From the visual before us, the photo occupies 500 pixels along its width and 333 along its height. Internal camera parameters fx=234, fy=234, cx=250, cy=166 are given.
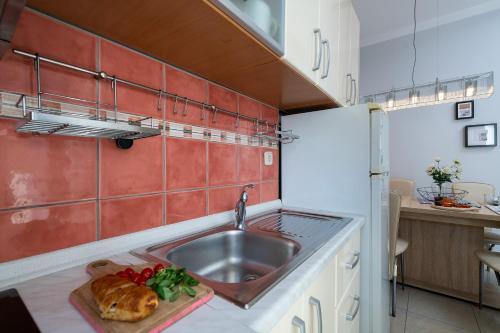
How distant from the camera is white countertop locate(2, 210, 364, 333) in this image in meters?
0.41

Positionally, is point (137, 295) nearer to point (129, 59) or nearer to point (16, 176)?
point (16, 176)

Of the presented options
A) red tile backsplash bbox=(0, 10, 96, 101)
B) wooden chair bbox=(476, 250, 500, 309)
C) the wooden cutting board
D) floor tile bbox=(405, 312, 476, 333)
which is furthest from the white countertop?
wooden chair bbox=(476, 250, 500, 309)

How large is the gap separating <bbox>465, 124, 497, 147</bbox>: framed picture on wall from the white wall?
0.05m

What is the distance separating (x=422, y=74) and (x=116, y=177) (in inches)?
143

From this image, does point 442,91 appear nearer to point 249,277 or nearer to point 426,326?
point 426,326

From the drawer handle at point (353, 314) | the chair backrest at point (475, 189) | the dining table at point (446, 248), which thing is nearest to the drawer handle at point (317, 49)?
the drawer handle at point (353, 314)

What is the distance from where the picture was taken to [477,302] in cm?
Result: 190

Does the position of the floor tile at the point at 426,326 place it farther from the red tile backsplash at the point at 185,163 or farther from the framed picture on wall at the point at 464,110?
the framed picture on wall at the point at 464,110

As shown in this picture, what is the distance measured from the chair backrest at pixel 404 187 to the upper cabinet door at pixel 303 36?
7.82 feet

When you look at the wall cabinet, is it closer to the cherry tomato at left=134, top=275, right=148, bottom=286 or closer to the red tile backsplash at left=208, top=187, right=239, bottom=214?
the red tile backsplash at left=208, top=187, right=239, bottom=214

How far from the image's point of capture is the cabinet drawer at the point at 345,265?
2.85 feet

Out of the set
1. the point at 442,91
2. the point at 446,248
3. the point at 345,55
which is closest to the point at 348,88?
the point at 345,55

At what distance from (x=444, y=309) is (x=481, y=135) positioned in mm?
1958

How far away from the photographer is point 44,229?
61 centimetres
